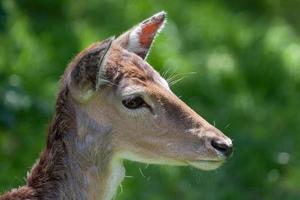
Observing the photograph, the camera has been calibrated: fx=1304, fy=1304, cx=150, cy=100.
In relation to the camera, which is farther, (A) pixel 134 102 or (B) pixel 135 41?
(B) pixel 135 41

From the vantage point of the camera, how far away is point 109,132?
672cm

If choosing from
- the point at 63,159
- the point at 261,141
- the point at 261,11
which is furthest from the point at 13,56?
the point at 63,159

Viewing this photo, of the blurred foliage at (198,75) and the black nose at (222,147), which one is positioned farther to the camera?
the blurred foliage at (198,75)

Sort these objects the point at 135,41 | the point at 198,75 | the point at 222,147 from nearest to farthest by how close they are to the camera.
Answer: the point at 222,147, the point at 135,41, the point at 198,75

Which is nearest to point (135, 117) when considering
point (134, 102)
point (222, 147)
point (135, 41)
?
→ point (134, 102)

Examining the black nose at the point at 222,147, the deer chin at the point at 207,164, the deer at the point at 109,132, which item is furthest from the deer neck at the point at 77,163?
the black nose at the point at 222,147

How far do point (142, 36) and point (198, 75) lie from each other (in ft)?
15.3

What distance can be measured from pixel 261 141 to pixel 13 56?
7.58ft

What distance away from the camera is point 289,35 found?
1298 cm

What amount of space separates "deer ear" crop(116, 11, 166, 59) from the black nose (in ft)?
2.93

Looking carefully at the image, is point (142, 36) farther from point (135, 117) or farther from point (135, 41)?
point (135, 117)

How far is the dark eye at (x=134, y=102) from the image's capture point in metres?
6.67

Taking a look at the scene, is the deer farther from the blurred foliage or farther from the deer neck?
the blurred foliage

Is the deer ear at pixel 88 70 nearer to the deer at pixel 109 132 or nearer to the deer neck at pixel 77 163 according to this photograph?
the deer at pixel 109 132
